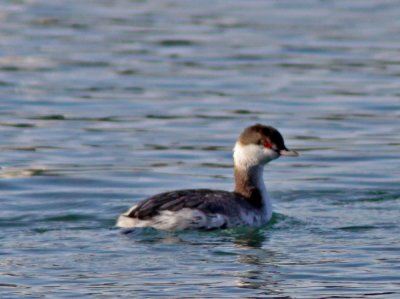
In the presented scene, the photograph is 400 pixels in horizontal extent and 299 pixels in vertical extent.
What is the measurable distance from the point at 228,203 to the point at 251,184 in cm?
72

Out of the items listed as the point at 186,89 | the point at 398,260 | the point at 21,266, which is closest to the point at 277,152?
the point at 398,260

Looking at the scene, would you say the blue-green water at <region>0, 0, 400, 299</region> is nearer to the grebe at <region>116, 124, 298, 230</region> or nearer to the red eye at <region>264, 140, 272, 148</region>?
the grebe at <region>116, 124, 298, 230</region>

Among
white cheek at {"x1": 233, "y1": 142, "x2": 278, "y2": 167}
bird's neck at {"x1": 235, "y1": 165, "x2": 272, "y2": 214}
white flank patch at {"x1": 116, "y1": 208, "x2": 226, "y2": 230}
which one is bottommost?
white flank patch at {"x1": 116, "y1": 208, "x2": 226, "y2": 230}

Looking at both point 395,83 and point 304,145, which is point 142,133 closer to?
point 304,145

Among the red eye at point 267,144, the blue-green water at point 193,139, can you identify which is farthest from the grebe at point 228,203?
the blue-green water at point 193,139

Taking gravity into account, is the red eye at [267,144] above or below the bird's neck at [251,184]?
above

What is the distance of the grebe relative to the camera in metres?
13.6

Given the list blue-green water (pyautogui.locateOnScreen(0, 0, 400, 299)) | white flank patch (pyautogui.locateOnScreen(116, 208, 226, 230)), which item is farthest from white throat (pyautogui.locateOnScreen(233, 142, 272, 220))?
white flank patch (pyautogui.locateOnScreen(116, 208, 226, 230))

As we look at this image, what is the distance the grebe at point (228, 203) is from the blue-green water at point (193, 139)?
5.6 inches

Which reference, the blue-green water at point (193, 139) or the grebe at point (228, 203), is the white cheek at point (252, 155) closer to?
the grebe at point (228, 203)

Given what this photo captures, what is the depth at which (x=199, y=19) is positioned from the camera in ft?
95.3

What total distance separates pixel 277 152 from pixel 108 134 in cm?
528

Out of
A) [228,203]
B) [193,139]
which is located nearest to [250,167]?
[228,203]

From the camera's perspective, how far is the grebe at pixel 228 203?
13609 millimetres
